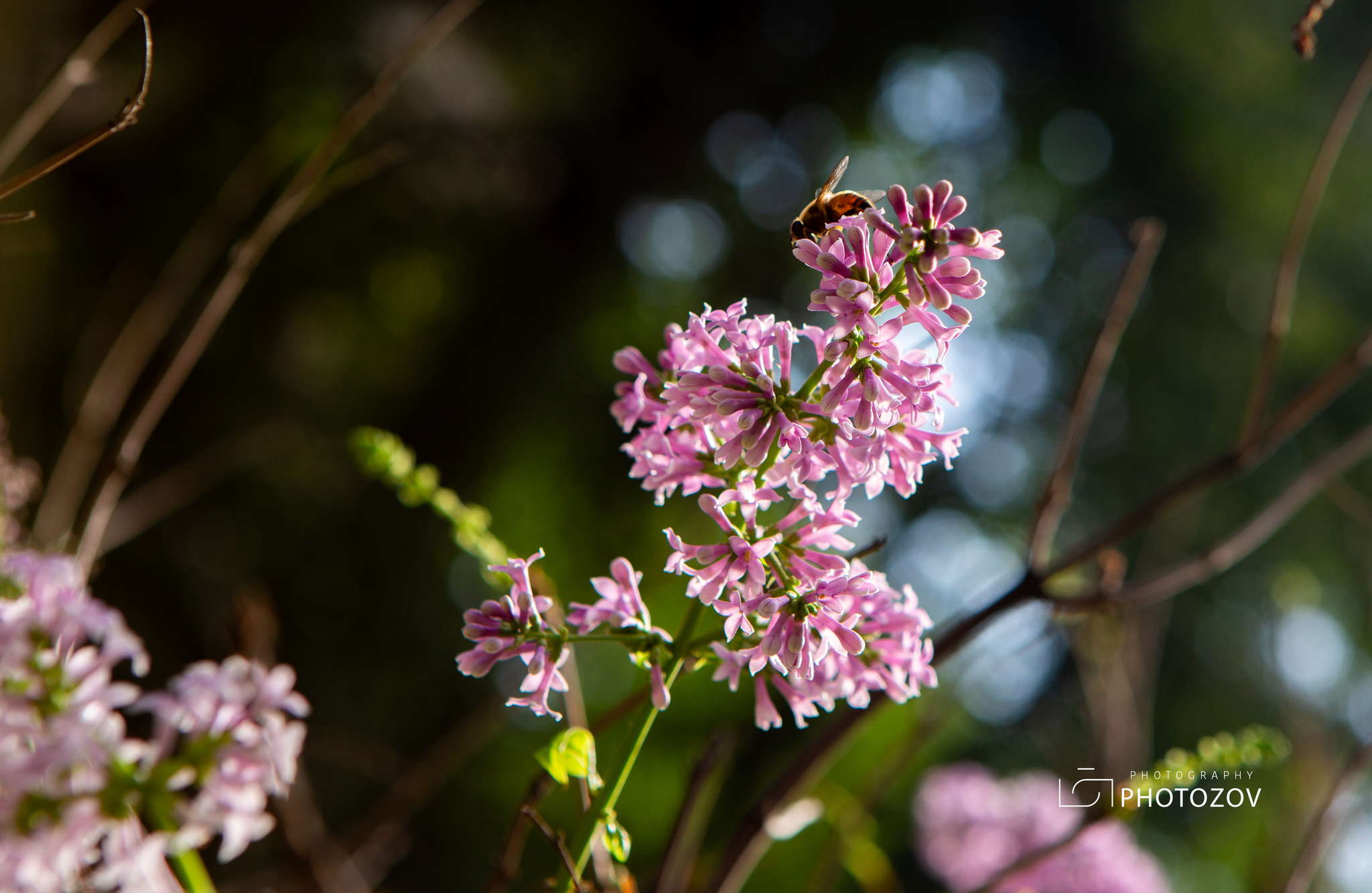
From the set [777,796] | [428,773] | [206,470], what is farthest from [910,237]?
[206,470]

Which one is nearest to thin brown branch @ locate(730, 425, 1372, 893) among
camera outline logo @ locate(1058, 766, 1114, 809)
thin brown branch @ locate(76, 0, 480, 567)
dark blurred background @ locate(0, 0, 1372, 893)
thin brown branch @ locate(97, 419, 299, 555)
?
camera outline logo @ locate(1058, 766, 1114, 809)

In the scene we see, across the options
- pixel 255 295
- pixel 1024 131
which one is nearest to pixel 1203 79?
pixel 1024 131

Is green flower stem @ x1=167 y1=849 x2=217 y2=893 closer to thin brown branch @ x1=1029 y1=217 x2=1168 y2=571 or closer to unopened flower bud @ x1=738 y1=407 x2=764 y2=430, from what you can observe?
unopened flower bud @ x1=738 y1=407 x2=764 y2=430

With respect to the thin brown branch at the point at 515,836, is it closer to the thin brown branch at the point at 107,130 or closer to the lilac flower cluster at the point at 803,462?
the lilac flower cluster at the point at 803,462

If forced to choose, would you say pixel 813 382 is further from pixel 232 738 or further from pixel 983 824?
pixel 983 824

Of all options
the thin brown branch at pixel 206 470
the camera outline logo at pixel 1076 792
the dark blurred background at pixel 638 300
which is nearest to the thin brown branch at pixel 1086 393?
the camera outline logo at pixel 1076 792
